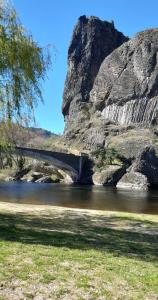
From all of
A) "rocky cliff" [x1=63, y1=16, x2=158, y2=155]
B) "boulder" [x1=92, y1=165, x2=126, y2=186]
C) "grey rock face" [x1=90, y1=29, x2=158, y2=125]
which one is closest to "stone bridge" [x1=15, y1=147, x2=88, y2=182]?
"boulder" [x1=92, y1=165, x2=126, y2=186]

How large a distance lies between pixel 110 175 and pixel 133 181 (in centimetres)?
902

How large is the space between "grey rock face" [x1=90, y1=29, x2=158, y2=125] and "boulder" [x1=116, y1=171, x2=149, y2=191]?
59709 millimetres

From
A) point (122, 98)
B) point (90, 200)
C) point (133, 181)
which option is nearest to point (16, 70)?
point (90, 200)

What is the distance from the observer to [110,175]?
10244cm

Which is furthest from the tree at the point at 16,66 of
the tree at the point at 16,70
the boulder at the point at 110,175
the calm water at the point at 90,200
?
the boulder at the point at 110,175

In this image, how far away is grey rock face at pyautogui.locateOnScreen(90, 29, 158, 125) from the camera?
157 metres

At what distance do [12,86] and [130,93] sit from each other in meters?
150

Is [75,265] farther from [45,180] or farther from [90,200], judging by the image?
[45,180]

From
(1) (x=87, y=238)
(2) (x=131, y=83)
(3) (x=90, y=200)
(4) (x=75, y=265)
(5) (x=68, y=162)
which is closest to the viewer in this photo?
(4) (x=75, y=265)

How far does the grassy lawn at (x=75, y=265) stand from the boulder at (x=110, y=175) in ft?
281

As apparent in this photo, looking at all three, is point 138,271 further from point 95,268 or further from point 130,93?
point 130,93

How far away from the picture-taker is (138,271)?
9852 millimetres

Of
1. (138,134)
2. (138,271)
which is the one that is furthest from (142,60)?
(138,271)

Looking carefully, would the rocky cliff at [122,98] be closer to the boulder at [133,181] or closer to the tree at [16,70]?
the boulder at [133,181]
